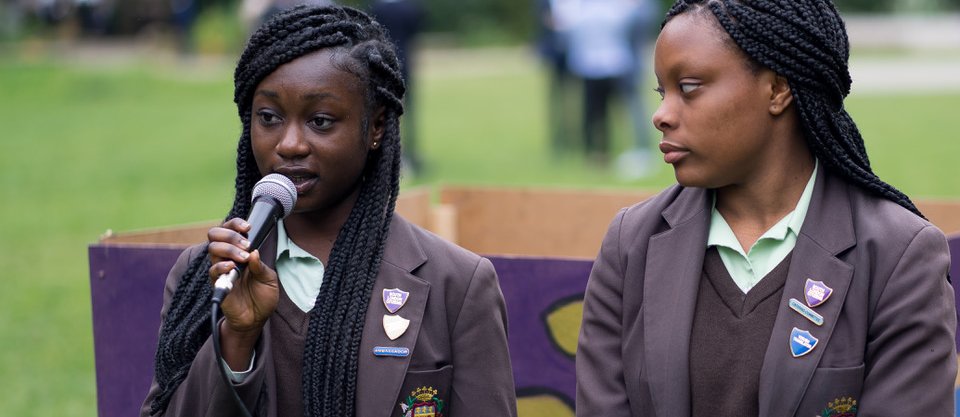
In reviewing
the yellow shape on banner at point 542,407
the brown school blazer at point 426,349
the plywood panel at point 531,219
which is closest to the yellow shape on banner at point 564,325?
the yellow shape on banner at point 542,407

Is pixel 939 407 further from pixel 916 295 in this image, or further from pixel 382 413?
pixel 382 413

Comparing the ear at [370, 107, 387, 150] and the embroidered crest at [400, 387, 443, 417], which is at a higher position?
the ear at [370, 107, 387, 150]

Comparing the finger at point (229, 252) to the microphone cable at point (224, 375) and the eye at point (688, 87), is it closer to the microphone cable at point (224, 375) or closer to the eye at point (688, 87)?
the microphone cable at point (224, 375)

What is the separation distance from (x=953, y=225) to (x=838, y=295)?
10.1 feet

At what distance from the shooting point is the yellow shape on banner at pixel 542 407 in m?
4.21

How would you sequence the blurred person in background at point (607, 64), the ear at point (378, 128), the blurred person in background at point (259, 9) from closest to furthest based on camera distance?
the ear at point (378, 128)
the blurred person in background at point (259, 9)
the blurred person in background at point (607, 64)

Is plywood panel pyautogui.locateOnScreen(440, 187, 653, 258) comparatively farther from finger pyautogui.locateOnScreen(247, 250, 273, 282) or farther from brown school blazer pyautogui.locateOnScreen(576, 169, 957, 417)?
finger pyautogui.locateOnScreen(247, 250, 273, 282)

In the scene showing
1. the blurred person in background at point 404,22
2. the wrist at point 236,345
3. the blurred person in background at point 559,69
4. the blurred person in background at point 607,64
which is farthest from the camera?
the blurred person in background at point 559,69

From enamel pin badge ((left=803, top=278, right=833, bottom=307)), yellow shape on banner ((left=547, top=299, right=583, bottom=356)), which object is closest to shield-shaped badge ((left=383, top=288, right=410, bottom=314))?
enamel pin badge ((left=803, top=278, right=833, bottom=307))

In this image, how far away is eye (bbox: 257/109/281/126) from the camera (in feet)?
10.6

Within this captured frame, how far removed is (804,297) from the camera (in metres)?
2.92

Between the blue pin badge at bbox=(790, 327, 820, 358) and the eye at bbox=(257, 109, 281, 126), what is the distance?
1.32m

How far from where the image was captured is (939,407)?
287 cm

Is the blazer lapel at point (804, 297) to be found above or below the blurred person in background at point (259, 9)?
below
